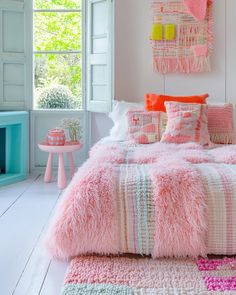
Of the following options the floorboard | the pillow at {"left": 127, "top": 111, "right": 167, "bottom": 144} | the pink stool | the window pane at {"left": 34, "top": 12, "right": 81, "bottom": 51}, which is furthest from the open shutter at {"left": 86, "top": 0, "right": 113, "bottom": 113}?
the floorboard

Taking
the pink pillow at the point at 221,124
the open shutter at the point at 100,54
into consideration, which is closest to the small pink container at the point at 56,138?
the open shutter at the point at 100,54

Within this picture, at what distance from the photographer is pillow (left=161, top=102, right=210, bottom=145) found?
3.27 m

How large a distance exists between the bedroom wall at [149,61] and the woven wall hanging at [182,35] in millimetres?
76

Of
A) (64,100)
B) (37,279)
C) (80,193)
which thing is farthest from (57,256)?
(64,100)

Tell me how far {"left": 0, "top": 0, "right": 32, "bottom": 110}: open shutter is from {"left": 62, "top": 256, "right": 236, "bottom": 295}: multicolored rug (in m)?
2.89

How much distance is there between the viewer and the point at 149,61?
14.1 feet

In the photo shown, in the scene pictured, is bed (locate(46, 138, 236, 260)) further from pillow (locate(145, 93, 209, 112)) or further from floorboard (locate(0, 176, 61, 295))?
pillow (locate(145, 93, 209, 112))

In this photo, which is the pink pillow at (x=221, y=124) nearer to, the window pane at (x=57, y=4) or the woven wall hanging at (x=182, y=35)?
the woven wall hanging at (x=182, y=35)

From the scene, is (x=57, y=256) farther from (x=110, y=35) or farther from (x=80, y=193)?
(x=110, y=35)

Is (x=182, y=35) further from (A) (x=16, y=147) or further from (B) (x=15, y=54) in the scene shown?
(A) (x=16, y=147)

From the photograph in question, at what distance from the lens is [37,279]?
2021mm

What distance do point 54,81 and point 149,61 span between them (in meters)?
1.16

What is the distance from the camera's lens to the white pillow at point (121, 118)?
12.1 ft

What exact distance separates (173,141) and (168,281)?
1.56 metres
